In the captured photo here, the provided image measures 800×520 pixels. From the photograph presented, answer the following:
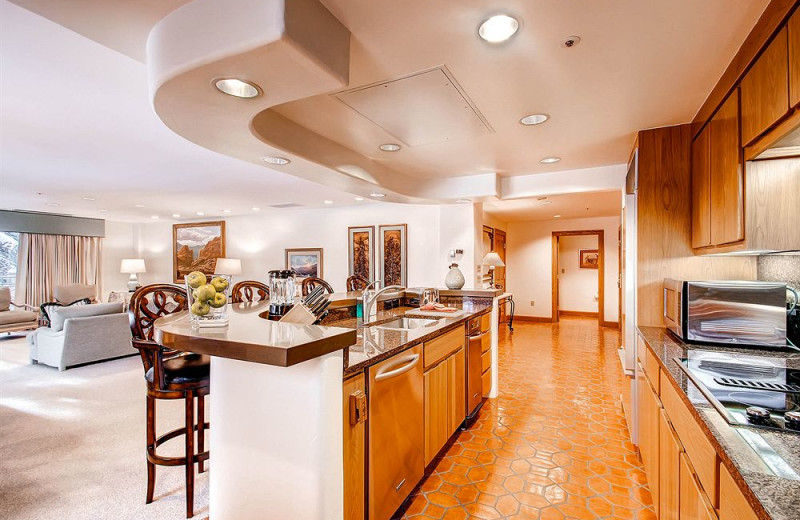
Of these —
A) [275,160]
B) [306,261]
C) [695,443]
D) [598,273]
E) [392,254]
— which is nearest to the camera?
[695,443]

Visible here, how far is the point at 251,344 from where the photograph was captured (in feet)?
4.11

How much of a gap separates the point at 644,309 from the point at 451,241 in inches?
101

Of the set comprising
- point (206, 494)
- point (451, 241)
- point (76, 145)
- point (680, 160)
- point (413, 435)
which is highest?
point (76, 145)

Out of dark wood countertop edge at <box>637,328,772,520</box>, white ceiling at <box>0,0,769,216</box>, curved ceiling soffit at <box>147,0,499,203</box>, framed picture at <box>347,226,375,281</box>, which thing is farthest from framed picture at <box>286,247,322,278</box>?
dark wood countertop edge at <box>637,328,772,520</box>

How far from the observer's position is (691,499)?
121 cm

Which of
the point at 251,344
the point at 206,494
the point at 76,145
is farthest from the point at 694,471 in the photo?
the point at 76,145

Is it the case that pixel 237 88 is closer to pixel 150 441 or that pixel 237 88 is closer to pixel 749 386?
pixel 150 441

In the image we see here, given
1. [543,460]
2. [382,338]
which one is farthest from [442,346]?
[543,460]

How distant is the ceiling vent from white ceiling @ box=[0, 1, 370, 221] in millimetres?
1265

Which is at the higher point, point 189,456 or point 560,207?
point 560,207

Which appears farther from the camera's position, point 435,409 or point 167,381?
point 435,409

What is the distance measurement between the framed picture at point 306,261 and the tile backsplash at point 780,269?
21.0ft

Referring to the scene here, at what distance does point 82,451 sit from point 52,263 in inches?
293

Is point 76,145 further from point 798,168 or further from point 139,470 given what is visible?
point 798,168
